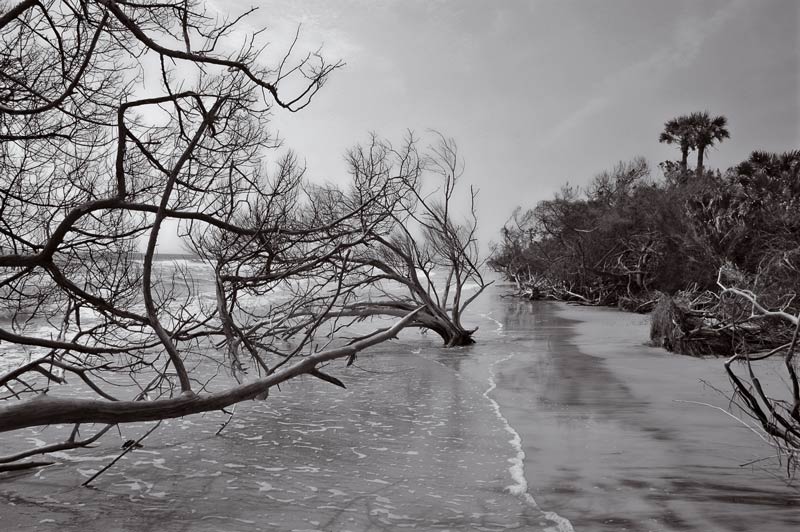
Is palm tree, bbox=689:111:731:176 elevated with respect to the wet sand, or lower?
elevated

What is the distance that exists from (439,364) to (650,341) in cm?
571

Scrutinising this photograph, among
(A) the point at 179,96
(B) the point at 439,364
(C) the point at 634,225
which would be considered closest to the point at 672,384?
(B) the point at 439,364

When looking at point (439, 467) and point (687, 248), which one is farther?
point (687, 248)

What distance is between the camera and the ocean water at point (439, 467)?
5592 millimetres

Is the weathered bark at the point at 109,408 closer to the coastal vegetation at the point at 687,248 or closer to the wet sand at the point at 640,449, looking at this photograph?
the wet sand at the point at 640,449

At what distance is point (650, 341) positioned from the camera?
54.9 ft

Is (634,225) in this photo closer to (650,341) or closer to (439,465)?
(650,341)

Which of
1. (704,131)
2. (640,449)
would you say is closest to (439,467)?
(640,449)

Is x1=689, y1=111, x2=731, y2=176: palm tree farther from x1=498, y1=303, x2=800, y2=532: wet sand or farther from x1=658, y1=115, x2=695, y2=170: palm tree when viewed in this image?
x1=498, y1=303, x2=800, y2=532: wet sand

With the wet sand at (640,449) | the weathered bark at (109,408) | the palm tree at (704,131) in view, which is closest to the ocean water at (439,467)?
the wet sand at (640,449)

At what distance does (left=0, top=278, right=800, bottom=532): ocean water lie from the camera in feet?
18.3

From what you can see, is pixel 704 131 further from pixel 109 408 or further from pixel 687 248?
pixel 109 408

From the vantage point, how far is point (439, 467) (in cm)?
711

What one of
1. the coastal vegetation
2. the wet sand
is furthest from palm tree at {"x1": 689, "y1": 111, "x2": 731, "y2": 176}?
the wet sand
